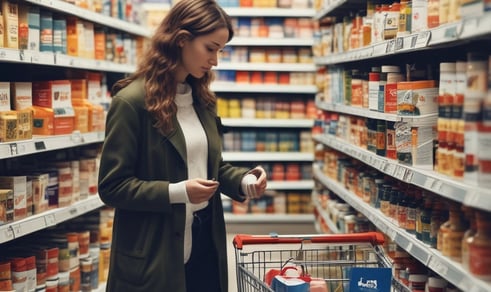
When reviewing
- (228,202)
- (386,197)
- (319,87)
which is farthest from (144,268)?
(228,202)

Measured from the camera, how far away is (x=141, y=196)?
9.49 feet

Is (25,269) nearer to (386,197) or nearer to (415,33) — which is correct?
(386,197)

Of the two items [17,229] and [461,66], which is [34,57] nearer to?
[17,229]

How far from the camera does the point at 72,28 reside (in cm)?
471

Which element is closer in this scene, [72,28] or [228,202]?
[72,28]

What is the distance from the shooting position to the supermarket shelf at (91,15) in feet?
13.8

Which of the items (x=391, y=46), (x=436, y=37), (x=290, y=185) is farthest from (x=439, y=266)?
(x=290, y=185)

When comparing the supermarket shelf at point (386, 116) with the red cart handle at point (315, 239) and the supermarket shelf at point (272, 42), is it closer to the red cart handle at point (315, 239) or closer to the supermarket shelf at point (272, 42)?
the red cart handle at point (315, 239)

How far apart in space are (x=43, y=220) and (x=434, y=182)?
88.1 inches

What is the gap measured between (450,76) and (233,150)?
5.58 m

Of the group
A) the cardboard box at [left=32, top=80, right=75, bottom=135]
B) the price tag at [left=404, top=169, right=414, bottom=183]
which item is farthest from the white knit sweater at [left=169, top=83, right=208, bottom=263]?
the cardboard box at [left=32, top=80, right=75, bottom=135]

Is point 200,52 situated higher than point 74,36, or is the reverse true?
point 74,36

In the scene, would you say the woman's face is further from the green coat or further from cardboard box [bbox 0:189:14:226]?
cardboard box [bbox 0:189:14:226]

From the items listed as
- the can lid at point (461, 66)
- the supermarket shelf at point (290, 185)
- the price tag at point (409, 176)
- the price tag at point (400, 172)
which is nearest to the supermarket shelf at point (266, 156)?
the supermarket shelf at point (290, 185)
